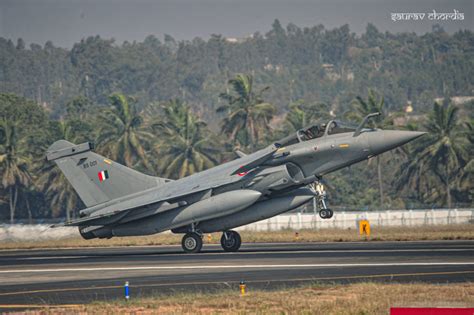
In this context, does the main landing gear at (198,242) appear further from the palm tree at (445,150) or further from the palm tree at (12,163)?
the palm tree at (12,163)

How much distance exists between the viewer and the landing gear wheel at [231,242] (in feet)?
98.1

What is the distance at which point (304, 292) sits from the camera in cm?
1812

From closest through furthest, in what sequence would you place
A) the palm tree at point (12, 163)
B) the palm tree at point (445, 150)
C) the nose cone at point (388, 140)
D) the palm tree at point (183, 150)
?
the nose cone at point (388, 140)
the palm tree at point (183, 150)
the palm tree at point (445, 150)
the palm tree at point (12, 163)

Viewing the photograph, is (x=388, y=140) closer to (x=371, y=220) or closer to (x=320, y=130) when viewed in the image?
(x=320, y=130)

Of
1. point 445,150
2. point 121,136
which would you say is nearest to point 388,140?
point 445,150

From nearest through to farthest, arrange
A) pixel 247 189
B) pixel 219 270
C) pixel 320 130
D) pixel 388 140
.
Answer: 1. pixel 219 270
2. pixel 388 140
3. pixel 247 189
4. pixel 320 130

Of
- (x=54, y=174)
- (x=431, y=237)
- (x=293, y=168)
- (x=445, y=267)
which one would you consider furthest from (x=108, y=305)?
(x=54, y=174)

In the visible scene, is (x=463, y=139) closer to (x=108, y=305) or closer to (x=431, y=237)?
(x=431, y=237)

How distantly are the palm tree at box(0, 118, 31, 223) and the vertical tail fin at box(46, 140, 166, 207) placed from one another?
1773 inches

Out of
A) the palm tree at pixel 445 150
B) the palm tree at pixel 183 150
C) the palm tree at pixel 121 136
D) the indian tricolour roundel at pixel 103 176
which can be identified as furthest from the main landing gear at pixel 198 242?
the palm tree at pixel 121 136

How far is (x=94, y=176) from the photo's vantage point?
30.5 m

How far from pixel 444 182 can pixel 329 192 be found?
1110 centimetres

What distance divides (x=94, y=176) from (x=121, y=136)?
154 feet

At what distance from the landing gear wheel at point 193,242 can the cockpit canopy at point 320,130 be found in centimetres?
445
